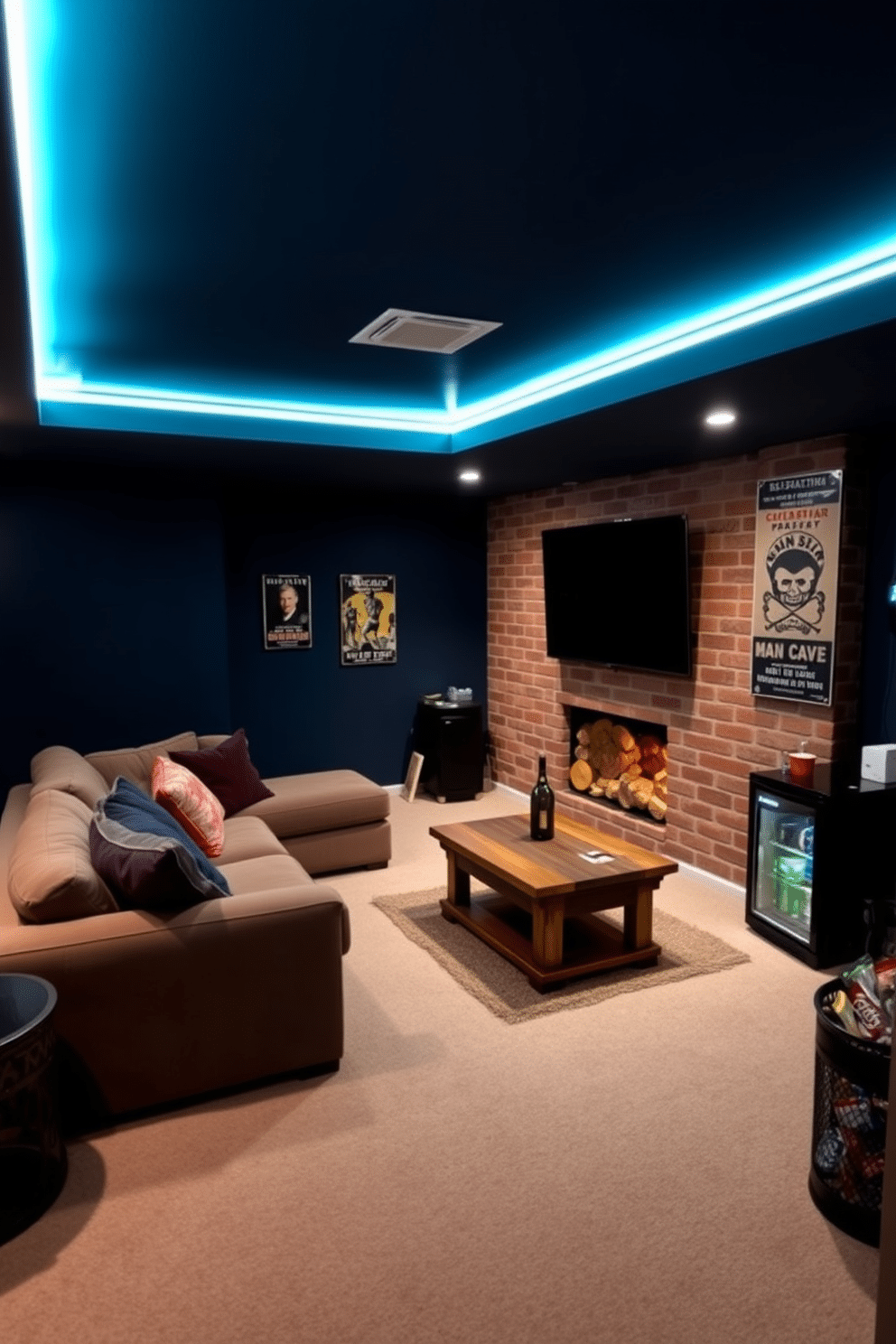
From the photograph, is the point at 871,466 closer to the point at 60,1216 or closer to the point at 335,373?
the point at 335,373

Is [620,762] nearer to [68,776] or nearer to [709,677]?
[709,677]

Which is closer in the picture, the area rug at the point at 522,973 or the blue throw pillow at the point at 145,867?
the blue throw pillow at the point at 145,867

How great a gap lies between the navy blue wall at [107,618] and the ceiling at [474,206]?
102 centimetres

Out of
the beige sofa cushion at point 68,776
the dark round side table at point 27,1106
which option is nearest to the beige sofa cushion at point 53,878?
the dark round side table at point 27,1106

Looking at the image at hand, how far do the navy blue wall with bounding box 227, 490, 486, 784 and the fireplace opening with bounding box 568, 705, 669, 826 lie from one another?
4.06ft

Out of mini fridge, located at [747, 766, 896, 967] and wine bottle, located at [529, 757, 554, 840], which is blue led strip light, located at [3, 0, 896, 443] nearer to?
wine bottle, located at [529, 757, 554, 840]

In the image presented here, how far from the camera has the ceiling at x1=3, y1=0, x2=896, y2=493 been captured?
1498mm

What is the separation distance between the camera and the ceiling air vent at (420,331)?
3.00 m

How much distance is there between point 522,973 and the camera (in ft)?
11.8

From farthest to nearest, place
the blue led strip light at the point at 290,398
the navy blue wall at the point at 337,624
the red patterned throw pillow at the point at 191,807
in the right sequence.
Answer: the navy blue wall at the point at 337,624 → the red patterned throw pillow at the point at 191,807 → the blue led strip light at the point at 290,398

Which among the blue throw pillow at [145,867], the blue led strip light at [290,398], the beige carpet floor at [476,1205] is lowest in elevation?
the beige carpet floor at [476,1205]

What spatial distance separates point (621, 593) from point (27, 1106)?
3.90 meters

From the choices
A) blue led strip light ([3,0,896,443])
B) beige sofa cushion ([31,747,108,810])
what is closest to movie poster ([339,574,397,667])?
blue led strip light ([3,0,896,443])

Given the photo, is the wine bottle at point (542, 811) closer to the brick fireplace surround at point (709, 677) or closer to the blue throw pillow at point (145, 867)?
the brick fireplace surround at point (709, 677)
